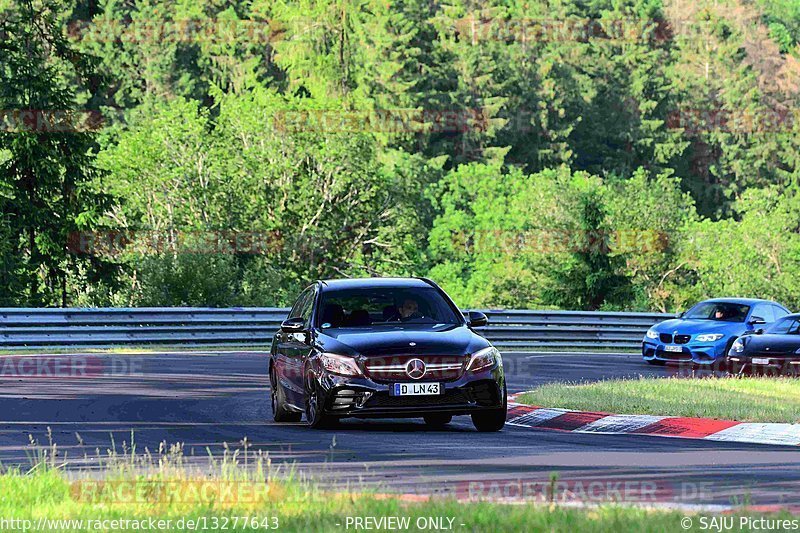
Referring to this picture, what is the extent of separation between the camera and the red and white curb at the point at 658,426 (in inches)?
608

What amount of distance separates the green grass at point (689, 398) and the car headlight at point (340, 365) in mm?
3536

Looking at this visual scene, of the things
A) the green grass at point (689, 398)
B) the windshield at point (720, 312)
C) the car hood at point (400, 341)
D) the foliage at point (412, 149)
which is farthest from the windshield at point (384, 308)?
the foliage at point (412, 149)

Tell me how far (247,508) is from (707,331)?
72.0 feet

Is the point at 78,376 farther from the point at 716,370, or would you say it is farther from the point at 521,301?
the point at 521,301

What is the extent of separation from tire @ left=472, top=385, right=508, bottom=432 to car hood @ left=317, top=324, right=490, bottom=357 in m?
0.63

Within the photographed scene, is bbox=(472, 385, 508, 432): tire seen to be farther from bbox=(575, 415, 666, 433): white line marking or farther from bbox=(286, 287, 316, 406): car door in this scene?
bbox=(286, 287, 316, 406): car door

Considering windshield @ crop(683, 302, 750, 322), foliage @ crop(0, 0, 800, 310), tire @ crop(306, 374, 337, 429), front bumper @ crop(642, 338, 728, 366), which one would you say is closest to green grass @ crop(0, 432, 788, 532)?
tire @ crop(306, 374, 337, 429)

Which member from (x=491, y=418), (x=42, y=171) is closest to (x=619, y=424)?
(x=491, y=418)

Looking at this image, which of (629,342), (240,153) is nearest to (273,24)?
(240,153)

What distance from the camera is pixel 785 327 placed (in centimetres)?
2586

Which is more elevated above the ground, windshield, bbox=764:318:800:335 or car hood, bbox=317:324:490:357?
car hood, bbox=317:324:490:357

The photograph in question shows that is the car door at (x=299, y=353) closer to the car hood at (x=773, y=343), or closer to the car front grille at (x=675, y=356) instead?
the car hood at (x=773, y=343)

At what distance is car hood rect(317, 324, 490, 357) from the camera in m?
15.5

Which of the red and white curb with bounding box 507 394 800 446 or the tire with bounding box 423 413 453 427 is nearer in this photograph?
the red and white curb with bounding box 507 394 800 446
